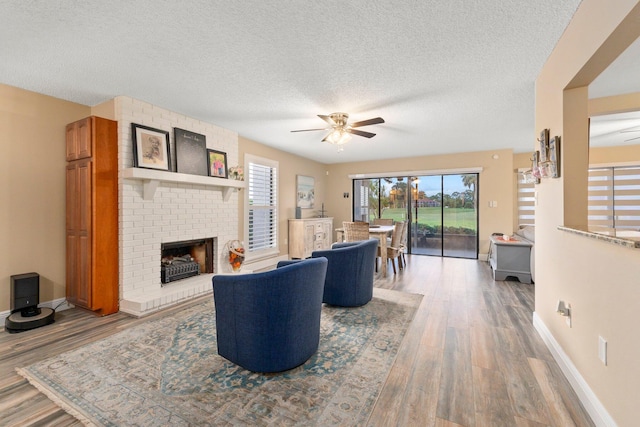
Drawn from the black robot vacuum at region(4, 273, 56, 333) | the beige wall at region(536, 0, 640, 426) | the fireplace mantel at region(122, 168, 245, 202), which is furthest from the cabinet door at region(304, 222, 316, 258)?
the beige wall at region(536, 0, 640, 426)

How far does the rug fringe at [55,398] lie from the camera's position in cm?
152

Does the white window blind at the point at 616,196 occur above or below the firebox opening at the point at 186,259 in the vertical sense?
above

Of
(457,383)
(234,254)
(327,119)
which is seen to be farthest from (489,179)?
(234,254)

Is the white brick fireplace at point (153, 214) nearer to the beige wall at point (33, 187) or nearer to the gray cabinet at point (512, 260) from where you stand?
the beige wall at point (33, 187)

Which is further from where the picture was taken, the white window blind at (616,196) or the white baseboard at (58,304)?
the white window blind at (616,196)

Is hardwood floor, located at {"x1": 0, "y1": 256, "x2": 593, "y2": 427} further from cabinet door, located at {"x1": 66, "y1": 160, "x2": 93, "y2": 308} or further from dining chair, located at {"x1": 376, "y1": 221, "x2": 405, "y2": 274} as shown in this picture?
dining chair, located at {"x1": 376, "y1": 221, "x2": 405, "y2": 274}

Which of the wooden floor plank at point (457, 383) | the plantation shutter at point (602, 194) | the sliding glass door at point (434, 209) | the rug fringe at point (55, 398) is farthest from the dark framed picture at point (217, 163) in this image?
the plantation shutter at point (602, 194)

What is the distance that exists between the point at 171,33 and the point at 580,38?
9.43 feet

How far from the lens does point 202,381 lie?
1.87 metres

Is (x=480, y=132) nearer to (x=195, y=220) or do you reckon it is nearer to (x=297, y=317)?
(x=297, y=317)

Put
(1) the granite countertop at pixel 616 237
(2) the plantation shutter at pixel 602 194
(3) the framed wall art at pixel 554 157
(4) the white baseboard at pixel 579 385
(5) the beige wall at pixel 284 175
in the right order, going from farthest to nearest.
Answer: (2) the plantation shutter at pixel 602 194 < (5) the beige wall at pixel 284 175 < (3) the framed wall art at pixel 554 157 < (4) the white baseboard at pixel 579 385 < (1) the granite countertop at pixel 616 237

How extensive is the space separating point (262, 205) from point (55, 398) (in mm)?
4063

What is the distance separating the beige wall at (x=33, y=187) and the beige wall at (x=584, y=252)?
196 inches

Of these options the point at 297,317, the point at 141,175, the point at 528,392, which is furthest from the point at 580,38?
the point at 141,175
